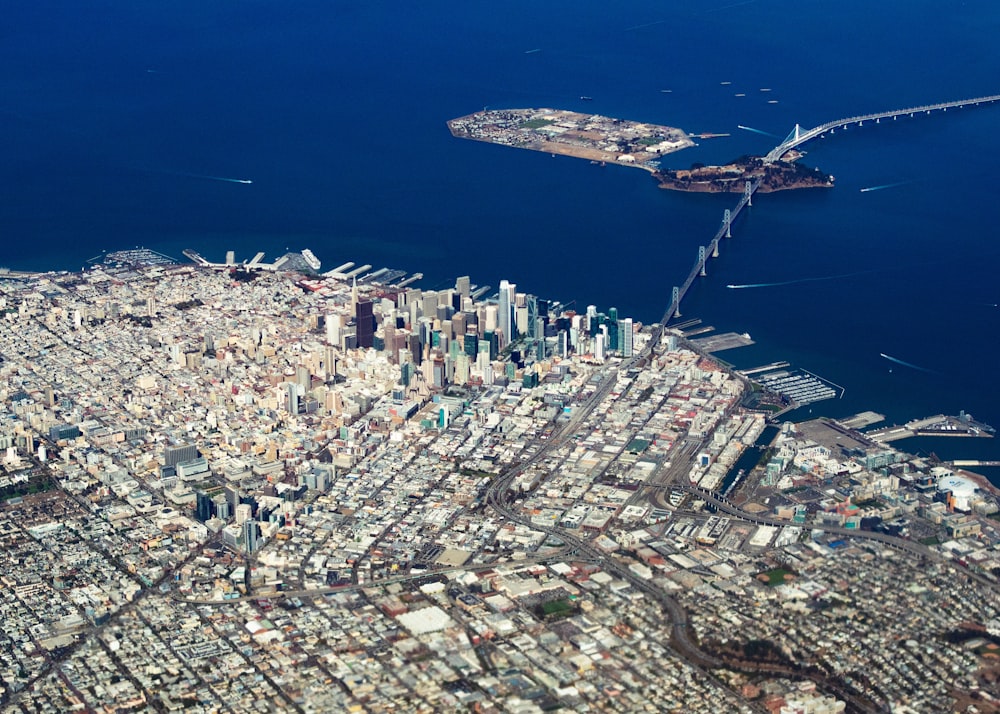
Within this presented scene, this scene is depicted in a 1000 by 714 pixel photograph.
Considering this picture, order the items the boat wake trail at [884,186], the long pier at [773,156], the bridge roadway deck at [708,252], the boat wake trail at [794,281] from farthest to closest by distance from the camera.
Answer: the boat wake trail at [884,186], the boat wake trail at [794,281], the long pier at [773,156], the bridge roadway deck at [708,252]

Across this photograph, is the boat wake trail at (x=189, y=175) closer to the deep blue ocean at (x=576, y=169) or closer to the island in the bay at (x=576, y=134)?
the deep blue ocean at (x=576, y=169)

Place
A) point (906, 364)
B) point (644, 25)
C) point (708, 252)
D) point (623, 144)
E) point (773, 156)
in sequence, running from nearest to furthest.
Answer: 1. point (906, 364)
2. point (708, 252)
3. point (773, 156)
4. point (623, 144)
5. point (644, 25)

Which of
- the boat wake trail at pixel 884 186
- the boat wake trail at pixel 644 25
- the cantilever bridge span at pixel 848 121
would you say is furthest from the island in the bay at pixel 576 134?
the boat wake trail at pixel 644 25

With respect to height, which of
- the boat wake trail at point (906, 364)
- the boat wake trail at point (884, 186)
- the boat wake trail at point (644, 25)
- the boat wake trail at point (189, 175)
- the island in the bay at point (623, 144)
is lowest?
the boat wake trail at point (906, 364)

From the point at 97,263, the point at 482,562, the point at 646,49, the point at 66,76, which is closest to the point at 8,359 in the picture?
the point at 97,263

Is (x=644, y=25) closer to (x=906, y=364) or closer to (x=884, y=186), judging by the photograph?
(x=884, y=186)

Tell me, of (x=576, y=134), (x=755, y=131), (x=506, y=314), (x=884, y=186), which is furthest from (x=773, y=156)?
(x=506, y=314)

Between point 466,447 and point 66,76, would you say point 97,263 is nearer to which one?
point 466,447
